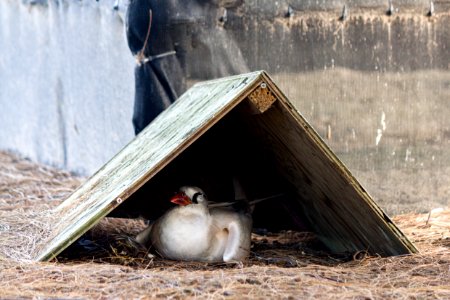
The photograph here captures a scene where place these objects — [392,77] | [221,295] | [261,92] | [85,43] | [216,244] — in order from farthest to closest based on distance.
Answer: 1. [85,43]
2. [392,77]
3. [216,244]
4. [261,92]
5. [221,295]

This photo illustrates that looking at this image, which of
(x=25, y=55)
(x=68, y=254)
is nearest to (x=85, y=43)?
(x=25, y=55)

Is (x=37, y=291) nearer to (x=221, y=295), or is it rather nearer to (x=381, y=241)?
(x=221, y=295)

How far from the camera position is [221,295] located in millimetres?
4332

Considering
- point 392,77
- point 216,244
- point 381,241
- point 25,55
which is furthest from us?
point 25,55

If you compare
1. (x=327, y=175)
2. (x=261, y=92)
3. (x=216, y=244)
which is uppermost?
(x=261, y=92)

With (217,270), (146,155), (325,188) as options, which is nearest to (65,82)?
(146,155)

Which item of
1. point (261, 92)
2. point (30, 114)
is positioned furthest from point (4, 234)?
point (30, 114)

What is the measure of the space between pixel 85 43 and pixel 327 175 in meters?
4.20

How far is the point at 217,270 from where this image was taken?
5.14 meters

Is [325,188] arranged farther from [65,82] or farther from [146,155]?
[65,82]

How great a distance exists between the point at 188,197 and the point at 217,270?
92 cm

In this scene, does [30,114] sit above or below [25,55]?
A: below

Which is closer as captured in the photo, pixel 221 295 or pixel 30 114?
pixel 221 295

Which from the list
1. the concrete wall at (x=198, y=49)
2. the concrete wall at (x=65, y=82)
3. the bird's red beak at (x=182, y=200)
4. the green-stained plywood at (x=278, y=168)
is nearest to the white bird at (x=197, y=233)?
the bird's red beak at (x=182, y=200)
